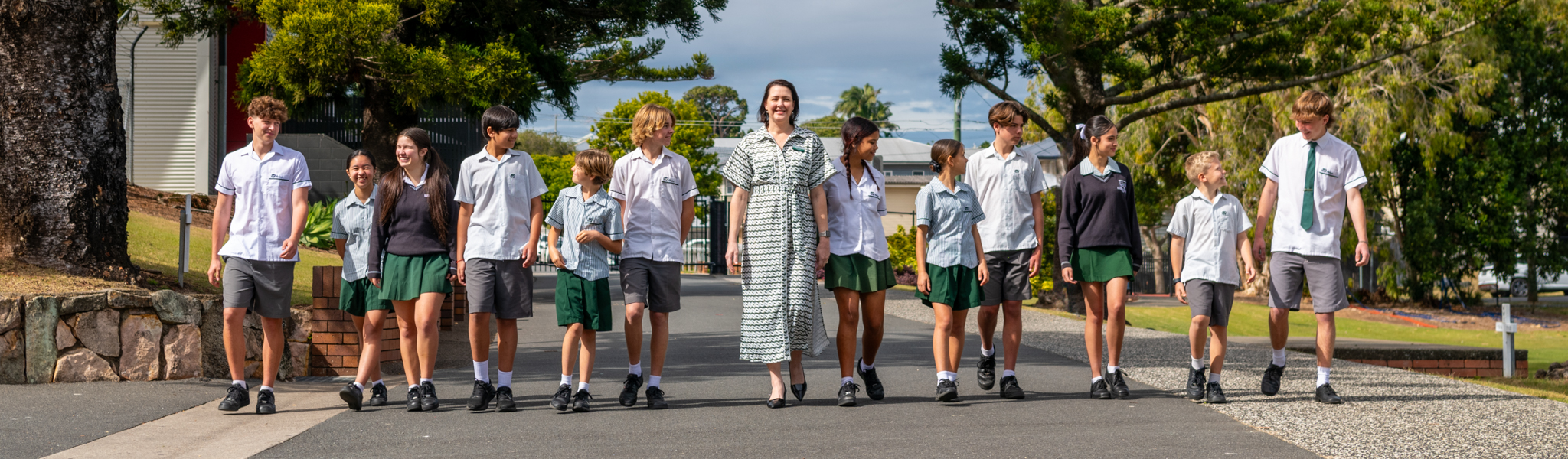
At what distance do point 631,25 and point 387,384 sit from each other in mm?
9981

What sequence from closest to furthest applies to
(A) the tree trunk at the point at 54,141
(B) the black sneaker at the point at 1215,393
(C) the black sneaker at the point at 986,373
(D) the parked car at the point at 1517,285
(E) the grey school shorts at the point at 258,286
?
(E) the grey school shorts at the point at 258,286 < (B) the black sneaker at the point at 1215,393 < (C) the black sneaker at the point at 986,373 < (A) the tree trunk at the point at 54,141 < (D) the parked car at the point at 1517,285

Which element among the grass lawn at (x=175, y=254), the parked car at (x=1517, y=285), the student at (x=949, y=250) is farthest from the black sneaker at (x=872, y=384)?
the parked car at (x=1517, y=285)

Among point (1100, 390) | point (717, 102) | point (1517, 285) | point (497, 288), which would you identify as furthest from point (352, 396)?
point (717, 102)

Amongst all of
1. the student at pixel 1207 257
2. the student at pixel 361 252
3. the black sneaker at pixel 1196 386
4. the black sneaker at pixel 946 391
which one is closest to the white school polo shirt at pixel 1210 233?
the student at pixel 1207 257

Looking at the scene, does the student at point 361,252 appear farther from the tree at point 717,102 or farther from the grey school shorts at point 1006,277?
the tree at point 717,102

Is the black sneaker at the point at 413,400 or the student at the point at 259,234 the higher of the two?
the student at the point at 259,234

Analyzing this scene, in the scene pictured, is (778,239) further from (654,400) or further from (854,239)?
(654,400)

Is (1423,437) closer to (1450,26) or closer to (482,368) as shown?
(482,368)

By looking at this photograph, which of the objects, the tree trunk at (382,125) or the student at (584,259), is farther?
the tree trunk at (382,125)

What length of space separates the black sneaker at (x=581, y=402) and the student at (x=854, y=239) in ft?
4.20

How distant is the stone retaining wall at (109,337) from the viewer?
6.34 m

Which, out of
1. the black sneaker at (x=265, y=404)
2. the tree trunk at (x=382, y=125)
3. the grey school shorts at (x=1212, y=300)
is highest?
the tree trunk at (x=382, y=125)

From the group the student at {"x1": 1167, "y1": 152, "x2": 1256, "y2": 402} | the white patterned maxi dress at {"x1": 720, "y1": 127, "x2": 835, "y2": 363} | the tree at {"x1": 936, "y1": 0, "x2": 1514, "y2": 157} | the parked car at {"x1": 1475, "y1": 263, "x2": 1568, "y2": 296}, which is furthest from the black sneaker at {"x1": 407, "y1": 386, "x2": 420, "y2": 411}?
the parked car at {"x1": 1475, "y1": 263, "x2": 1568, "y2": 296}

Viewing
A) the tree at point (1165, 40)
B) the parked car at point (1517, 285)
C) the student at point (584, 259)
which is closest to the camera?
the student at point (584, 259)
